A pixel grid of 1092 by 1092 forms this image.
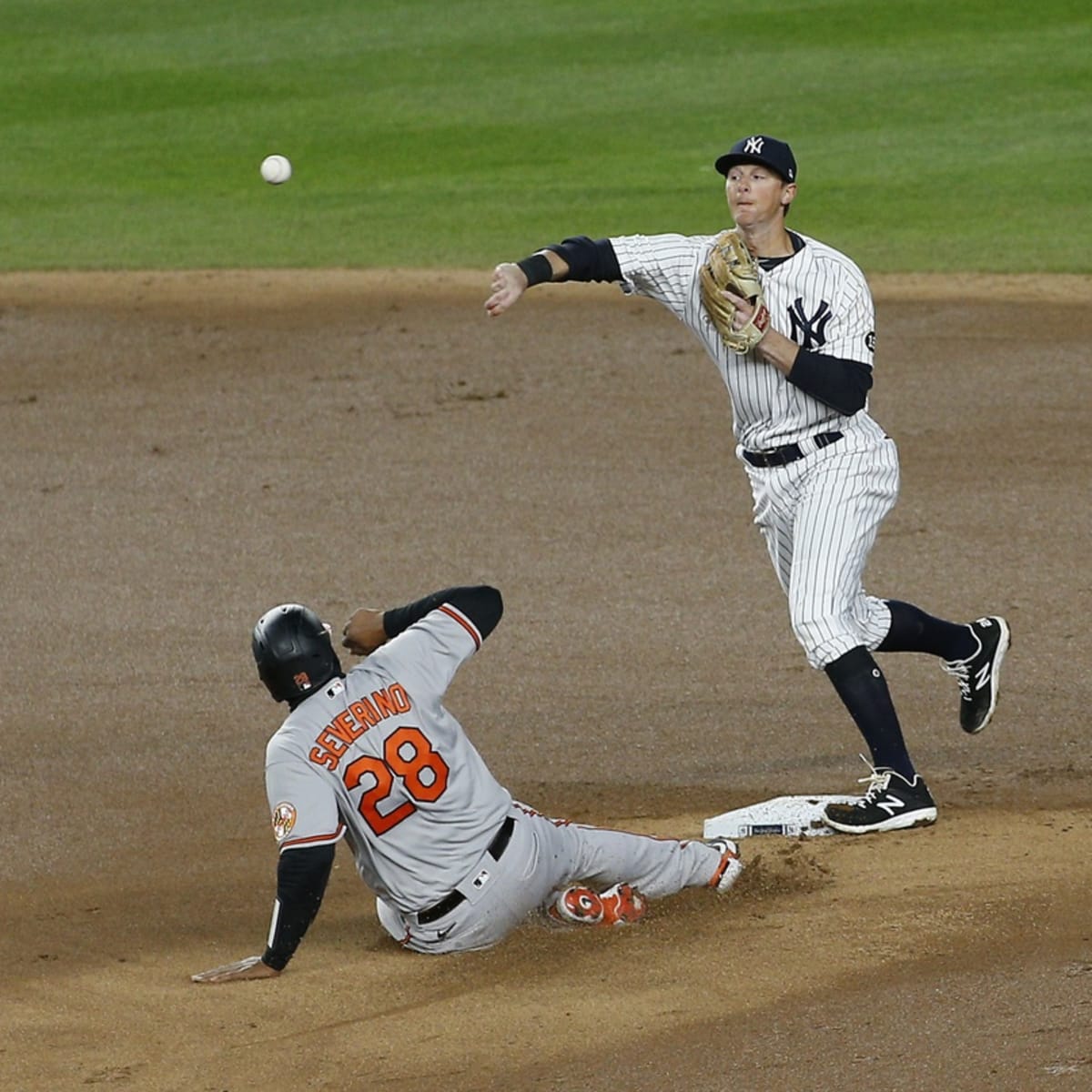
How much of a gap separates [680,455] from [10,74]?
49.8 ft

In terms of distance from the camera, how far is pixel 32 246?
51.6ft

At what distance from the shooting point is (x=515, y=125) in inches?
774

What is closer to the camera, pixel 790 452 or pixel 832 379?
pixel 832 379

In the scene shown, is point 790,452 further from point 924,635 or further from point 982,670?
point 982,670

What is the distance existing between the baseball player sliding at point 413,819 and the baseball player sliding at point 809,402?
30.7 inches

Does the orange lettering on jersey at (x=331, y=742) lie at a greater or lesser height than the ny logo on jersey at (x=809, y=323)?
lesser

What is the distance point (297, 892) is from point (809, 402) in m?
2.00

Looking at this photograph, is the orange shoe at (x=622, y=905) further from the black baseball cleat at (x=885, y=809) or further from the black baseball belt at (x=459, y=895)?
the black baseball cleat at (x=885, y=809)

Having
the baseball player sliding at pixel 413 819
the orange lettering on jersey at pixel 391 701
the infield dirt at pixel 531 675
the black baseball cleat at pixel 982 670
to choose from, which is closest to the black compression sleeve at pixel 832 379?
the black baseball cleat at pixel 982 670

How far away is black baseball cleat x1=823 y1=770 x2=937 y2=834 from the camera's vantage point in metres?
5.20

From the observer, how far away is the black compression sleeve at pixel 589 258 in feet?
17.7

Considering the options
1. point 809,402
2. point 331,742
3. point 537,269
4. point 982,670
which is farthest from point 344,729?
point 982,670

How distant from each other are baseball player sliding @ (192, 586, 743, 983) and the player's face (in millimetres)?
1368

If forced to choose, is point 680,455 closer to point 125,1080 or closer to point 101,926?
point 101,926
